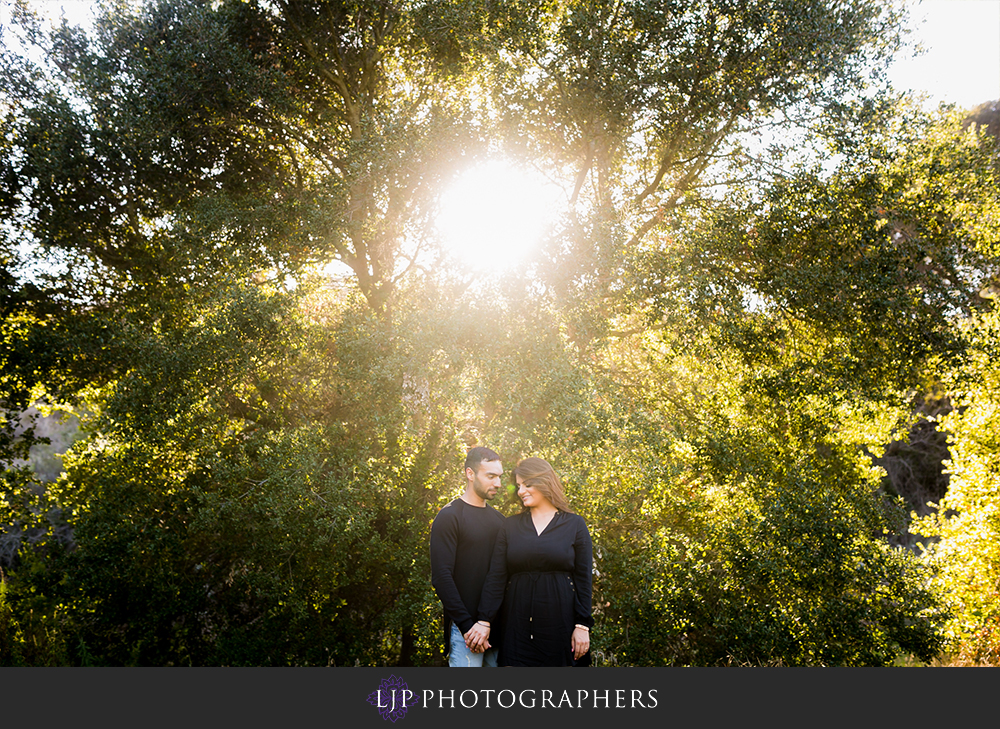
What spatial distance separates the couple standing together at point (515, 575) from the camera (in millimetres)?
3738

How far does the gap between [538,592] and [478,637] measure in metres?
0.46

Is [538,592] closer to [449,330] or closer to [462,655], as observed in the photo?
[462,655]

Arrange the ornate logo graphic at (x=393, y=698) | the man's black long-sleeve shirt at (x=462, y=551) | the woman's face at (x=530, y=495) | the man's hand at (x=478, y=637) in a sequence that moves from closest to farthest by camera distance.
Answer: the man's hand at (x=478, y=637) → the man's black long-sleeve shirt at (x=462, y=551) → the woman's face at (x=530, y=495) → the ornate logo graphic at (x=393, y=698)

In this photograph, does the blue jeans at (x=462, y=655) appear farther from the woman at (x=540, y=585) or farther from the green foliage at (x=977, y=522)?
the green foliage at (x=977, y=522)

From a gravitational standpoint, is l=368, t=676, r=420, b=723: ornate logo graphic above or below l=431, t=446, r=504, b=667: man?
below

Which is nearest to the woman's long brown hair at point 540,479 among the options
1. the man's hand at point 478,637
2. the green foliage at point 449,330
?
the man's hand at point 478,637

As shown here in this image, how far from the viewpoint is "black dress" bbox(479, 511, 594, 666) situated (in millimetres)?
3730

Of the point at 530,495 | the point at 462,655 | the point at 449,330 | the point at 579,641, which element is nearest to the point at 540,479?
the point at 530,495

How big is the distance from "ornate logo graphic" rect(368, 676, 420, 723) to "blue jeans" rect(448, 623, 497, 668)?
2.50ft

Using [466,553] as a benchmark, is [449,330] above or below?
above

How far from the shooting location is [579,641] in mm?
3754

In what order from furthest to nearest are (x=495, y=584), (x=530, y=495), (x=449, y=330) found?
(x=449, y=330), (x=530, y=495), (x=495, y=584)

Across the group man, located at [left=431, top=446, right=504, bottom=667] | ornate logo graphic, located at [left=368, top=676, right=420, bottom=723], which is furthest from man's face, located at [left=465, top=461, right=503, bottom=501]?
ornate logo graphic, located at [left=368, top=676, right=420, bottom=723]

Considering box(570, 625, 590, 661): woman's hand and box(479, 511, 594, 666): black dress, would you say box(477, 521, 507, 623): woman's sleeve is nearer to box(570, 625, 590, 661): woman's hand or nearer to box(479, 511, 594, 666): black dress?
box(479, 511, 594, 666): black dress
